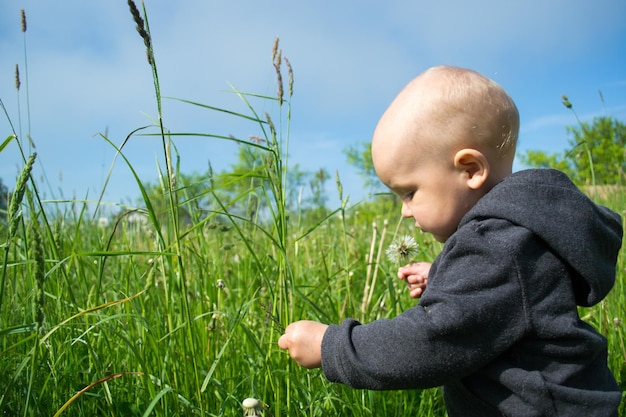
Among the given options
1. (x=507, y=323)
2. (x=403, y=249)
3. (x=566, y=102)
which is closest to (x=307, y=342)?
(x=507, y=323)

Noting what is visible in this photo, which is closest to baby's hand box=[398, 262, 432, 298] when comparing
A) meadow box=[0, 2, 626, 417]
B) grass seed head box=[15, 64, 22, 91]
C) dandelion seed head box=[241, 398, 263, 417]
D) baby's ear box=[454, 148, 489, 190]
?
meadow box=[0, 2, 626, 417]

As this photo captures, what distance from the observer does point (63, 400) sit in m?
1.74

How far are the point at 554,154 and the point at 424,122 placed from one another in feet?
112

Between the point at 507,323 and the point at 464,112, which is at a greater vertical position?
the point at 464,112

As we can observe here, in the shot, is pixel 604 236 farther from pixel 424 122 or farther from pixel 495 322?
pixel 424 122

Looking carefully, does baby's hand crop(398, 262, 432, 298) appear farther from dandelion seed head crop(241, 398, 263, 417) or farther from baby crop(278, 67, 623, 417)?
dandelion seed head crop(241, 398, 263, 417)

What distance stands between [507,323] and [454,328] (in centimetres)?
13

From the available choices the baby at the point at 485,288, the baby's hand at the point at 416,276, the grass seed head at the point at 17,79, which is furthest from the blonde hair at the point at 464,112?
the grass seed head at the point at 17,79

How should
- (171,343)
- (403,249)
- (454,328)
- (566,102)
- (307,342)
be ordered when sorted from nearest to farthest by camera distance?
(454,328) < (307,342) < (171,343) < (403,249) < (566,102)

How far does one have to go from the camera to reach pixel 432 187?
1.56 meters

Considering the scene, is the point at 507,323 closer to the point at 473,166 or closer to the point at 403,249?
the point at 473,166

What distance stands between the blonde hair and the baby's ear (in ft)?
0.11

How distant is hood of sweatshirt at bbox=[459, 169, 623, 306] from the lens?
1.38m

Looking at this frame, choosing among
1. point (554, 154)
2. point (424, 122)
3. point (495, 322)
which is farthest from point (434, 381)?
point (554, 154)
